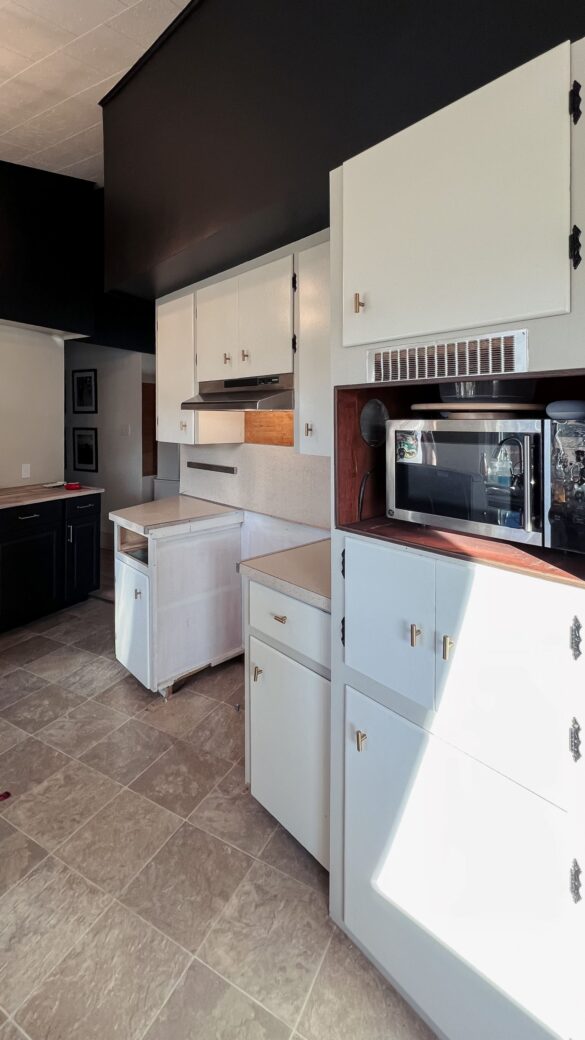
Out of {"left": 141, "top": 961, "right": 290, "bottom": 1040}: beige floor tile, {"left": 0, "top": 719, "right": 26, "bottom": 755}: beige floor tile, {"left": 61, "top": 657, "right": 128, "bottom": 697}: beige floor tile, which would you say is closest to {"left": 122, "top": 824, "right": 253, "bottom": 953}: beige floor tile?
{"left": 141, "top": 961, "right": 290, "bottom": 1040}: beige floor tile

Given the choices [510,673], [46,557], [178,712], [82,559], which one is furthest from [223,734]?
[82,559]

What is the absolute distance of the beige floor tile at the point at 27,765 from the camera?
215 centimetres

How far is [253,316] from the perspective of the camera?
2.45 meters

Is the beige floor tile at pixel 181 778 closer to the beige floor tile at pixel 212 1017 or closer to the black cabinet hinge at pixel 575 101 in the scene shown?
the beige floor tile at pixel 212 1017

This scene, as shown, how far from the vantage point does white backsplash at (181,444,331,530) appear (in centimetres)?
274

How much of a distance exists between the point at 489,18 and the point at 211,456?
2.59 metres

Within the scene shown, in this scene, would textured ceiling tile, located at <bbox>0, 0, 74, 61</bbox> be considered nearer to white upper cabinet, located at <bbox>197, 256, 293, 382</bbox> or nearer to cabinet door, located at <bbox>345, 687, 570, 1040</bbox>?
white upper cabinet, located at <bbox>197, 256, 293, 382</bbox>

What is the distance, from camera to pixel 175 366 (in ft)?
10.0

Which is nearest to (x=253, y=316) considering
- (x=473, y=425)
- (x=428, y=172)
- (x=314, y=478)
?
(x=314, y=478)

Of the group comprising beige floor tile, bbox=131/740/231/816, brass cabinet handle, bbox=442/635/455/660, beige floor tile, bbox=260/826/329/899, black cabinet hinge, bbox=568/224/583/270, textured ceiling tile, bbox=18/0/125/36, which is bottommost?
beige floor tile, bbox=260/826/329/899

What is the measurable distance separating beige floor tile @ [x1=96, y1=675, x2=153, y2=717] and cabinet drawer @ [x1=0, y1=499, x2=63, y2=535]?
1.51 m

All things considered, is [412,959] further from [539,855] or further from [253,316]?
[253,316]

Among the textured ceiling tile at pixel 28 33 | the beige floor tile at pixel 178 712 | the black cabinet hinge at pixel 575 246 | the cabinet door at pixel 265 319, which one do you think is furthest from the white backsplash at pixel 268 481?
the textured ceiling tile at pixel 28 33

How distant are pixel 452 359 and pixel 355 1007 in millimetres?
1651
